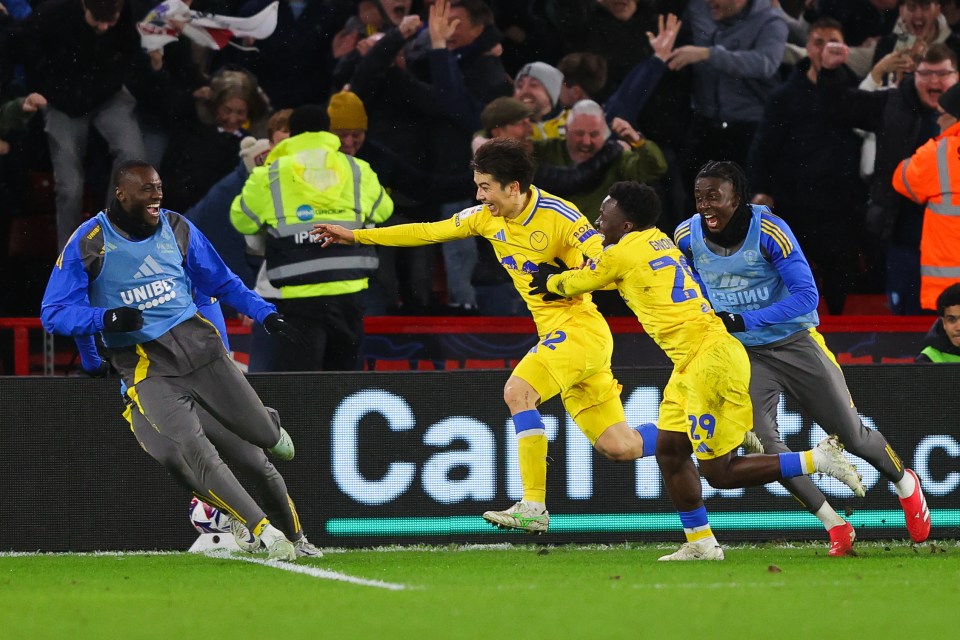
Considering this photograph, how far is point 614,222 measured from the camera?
812cm

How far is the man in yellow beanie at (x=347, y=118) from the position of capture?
11039 millimetres

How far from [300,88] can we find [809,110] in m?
3.83

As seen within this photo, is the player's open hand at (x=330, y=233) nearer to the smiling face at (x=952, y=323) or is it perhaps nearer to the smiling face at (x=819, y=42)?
the smiling face at (x=952, y=323)

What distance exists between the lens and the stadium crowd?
11.1 meters

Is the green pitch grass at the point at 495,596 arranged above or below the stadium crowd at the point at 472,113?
below

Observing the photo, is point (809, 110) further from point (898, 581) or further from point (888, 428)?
point (898, 581)

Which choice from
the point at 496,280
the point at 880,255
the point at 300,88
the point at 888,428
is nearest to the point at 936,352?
the point at 888,428

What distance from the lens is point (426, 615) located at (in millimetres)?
5969

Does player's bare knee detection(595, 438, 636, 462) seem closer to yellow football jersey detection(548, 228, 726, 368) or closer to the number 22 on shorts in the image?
the number 22 on shorts

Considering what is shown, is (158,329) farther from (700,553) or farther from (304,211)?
(700,553)

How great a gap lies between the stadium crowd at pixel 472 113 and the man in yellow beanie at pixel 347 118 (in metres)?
0.01

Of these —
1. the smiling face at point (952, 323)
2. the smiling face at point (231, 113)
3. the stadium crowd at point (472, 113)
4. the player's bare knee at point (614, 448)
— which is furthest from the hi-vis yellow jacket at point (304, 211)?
the smiling face at point (952, 323)

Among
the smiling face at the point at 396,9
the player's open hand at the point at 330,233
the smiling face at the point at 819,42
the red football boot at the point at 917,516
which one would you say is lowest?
the red football boot at the point at 917,516

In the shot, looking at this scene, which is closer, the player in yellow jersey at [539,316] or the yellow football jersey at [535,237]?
the player in yellow jersey at [539,316]
